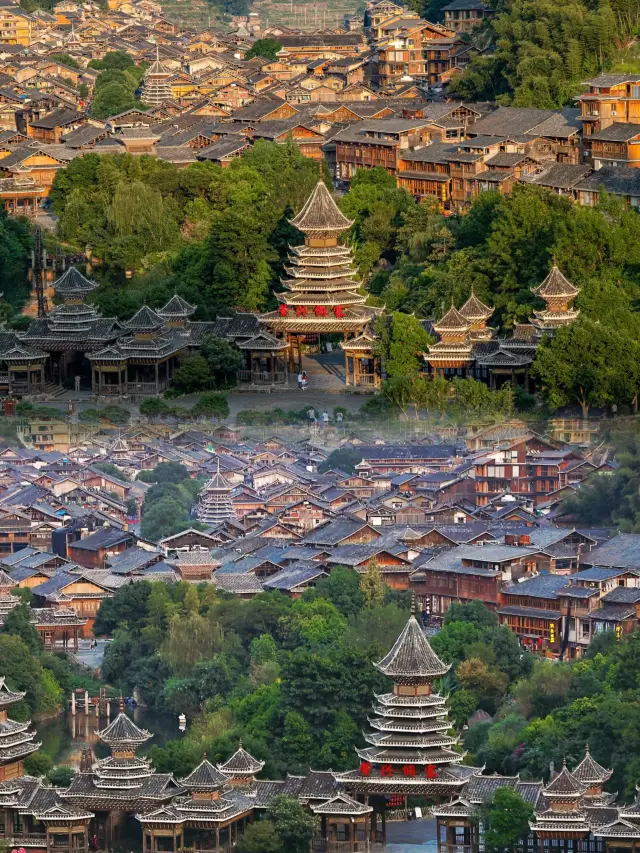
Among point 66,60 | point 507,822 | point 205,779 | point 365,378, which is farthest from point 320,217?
point 66,60

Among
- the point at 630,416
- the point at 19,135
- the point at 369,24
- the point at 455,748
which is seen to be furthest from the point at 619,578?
the point at 369,24

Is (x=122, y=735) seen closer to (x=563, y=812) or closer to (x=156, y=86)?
(x=563, y=812)

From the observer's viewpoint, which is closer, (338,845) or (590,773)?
(590,773)

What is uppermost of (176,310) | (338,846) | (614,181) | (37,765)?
(614,181)

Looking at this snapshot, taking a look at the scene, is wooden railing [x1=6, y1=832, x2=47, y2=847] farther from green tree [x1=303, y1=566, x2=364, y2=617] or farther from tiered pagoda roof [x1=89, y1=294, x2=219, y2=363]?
tiered pagoda roof [x1=89, y1=294, x2=219, y2=363]

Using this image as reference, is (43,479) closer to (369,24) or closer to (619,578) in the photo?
(619,578)

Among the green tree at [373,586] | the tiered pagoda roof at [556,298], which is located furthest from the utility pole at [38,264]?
the tiered pagoda roof at [556,298]

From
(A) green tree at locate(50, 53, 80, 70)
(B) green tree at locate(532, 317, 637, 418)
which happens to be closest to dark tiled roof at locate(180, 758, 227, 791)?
(B) green tree at locate(532, 317, 637, 418)
